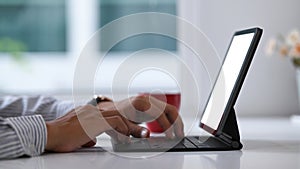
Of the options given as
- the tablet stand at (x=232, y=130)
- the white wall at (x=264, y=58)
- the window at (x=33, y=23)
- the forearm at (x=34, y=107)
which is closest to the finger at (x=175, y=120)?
the tablet stand at (x=232, y=130)

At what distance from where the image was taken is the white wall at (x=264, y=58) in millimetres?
2369

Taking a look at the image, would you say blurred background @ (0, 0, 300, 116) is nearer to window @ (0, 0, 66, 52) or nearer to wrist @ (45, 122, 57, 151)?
window @ (0, 0, 66, 52)

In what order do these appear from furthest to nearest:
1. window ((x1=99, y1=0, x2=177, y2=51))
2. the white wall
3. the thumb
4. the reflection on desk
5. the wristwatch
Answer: window ((x1=99, y1=0, x2=177, y2=51)) → the white wall → the wristwatch → the thumb → the reflection on desk

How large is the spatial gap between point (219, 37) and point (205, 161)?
1326 mm

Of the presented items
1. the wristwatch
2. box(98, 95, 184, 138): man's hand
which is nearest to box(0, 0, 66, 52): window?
the wristwatch

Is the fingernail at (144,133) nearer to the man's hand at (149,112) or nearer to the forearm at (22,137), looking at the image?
the man's hand at (149,112)

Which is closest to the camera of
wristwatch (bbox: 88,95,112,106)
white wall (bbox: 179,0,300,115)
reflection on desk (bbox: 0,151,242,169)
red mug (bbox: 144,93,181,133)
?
reflection on desk (bbox: 0,151,242,169)

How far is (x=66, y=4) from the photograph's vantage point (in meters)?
2.74

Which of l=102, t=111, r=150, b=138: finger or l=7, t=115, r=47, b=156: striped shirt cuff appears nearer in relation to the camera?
l=7, t=115, r=47, b=156: striped shirt cuff

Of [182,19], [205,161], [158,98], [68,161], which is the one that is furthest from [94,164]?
[182,19]

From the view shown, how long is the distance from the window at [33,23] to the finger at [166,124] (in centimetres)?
152

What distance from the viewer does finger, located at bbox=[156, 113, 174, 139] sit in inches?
53.6

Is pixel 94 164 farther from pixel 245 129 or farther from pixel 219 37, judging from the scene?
pixel 219 37

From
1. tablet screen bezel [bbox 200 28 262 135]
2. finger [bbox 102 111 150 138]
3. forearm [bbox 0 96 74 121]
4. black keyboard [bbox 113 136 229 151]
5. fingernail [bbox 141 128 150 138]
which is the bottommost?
forearm [bbox 0 96 74 121]
